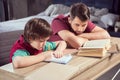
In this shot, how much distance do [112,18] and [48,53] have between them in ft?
7.88

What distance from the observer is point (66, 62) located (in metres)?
1.06

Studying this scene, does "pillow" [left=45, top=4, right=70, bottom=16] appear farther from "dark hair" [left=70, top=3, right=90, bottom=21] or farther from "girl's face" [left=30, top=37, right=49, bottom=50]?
"girl's face" [left=30, top=37, right=49, bottom=50]

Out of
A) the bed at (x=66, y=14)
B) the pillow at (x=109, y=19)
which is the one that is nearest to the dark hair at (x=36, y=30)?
the bed at (x=66, y=14)

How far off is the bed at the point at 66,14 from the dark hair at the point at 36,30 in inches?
51.8

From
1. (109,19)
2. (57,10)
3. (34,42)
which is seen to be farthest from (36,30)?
(57,10)

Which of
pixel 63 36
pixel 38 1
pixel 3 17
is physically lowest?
pixel 3 17

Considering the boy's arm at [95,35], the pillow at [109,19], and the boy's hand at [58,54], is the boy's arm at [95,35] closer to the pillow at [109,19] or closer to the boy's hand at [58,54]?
the boy's hand at [58,54]

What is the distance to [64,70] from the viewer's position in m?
0.95

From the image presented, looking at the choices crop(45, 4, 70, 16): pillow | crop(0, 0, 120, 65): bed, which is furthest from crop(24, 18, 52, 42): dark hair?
crop(45, 4, 70, 16): pillow

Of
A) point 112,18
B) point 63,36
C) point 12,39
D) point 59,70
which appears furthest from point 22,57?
point 112,18

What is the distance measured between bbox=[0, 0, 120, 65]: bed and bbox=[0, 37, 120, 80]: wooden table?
1.46 m

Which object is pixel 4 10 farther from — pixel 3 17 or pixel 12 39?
pixel 12 39

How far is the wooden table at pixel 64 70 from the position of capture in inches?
35.4

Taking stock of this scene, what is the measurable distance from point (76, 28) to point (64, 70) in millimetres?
582
